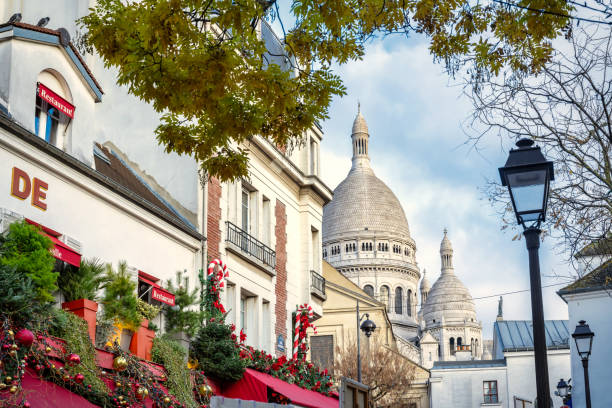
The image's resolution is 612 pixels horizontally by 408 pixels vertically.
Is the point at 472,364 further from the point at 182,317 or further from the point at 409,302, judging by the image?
the point at 409,302

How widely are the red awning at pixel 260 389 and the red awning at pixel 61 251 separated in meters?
6.89

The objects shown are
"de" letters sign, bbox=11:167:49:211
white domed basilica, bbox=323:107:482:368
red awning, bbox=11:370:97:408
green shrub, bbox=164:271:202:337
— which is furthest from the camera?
white domed basilica, bbox=323:107:482:368

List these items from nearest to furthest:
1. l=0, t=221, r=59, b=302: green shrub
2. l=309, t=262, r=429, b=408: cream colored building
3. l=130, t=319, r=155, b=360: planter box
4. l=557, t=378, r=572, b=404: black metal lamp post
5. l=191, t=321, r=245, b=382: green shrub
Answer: l=0, t=221, r=59, b=302: green shrub, l=130, t=319, r=155, b=360: planter box, l=191, t=321, r=245, b=382: green shrub, l=557, t=378, r=572, b=404: black metal lamp post, l=309, t=262, r=429, b=408: cream colored building

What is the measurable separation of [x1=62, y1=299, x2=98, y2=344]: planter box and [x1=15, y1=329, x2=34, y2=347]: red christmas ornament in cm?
260

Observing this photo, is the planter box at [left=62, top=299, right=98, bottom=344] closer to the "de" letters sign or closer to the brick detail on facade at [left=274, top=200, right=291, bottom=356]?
the "de" letters sign

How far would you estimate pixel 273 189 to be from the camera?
26.6m

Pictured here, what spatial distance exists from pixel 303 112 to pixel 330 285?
146 feet

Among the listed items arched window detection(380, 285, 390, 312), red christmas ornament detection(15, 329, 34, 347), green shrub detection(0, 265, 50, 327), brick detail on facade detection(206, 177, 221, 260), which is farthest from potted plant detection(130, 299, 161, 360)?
arched window detection(380, 285, 390, 312)

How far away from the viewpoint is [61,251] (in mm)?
14914

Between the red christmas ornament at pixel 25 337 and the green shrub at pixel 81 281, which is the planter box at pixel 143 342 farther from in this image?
the red christmas ornament at pixel 25 337

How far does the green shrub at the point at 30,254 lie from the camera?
44.2ft

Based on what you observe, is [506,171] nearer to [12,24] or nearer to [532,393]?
[12,24]

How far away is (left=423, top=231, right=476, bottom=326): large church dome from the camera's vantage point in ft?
597

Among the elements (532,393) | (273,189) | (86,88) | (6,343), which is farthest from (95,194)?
(532,393)
